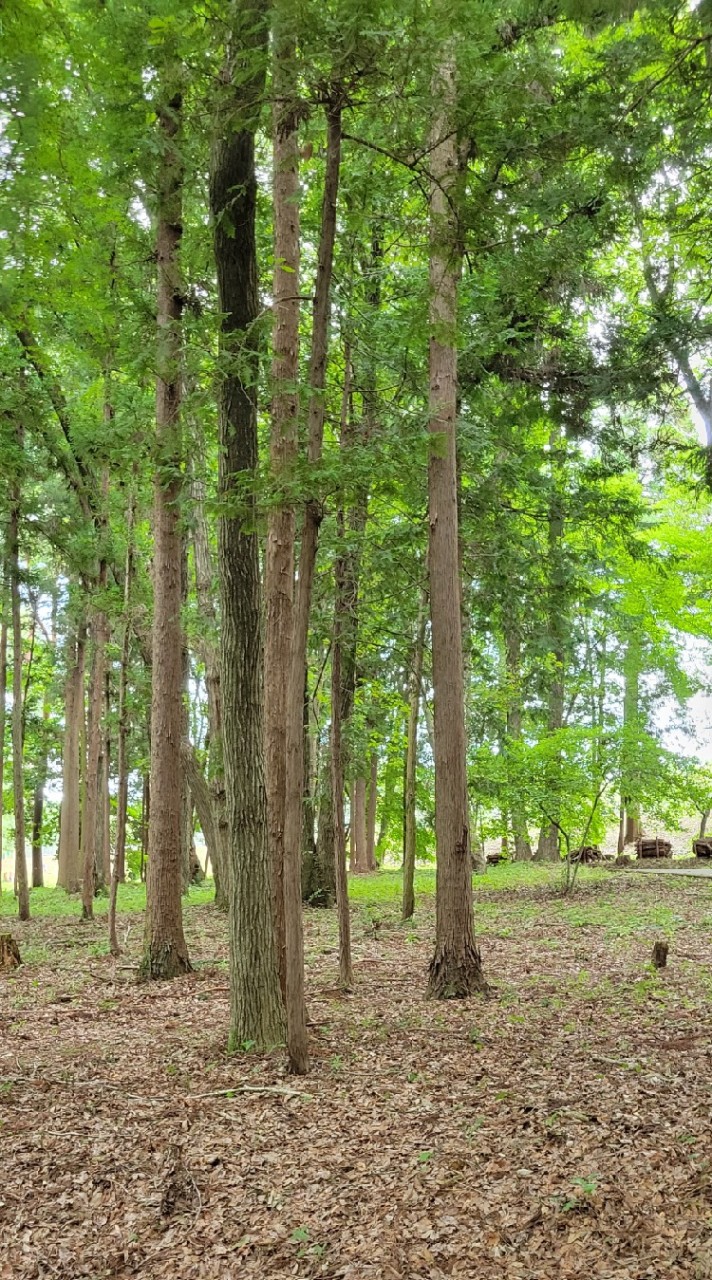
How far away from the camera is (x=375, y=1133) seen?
454cm

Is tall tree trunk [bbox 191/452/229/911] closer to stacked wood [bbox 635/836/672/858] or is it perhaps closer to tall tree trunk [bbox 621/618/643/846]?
tall tree trunk [bbox 621/618/643/846]

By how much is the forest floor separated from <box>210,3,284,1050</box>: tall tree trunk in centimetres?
59

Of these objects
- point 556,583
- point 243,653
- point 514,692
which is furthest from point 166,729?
point 514,692

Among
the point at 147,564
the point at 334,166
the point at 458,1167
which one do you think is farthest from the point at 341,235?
the point at 147,564

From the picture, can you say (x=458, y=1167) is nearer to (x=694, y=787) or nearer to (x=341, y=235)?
(x=341, y=235)

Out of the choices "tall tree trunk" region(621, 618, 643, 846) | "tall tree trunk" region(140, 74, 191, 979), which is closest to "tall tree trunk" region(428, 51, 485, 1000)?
"tall tree trunk" region(140, 74, 191, 979)

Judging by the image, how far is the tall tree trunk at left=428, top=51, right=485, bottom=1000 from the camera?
7168mm

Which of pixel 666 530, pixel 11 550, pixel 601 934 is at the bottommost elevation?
pixel 601 934

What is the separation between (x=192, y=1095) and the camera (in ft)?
17.1

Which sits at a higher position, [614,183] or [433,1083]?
[614,183]

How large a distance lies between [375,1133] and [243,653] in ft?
9.48

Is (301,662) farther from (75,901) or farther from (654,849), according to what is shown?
(654,849)

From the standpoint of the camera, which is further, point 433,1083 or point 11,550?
A: point 11,550

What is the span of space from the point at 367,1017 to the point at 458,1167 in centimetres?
266
